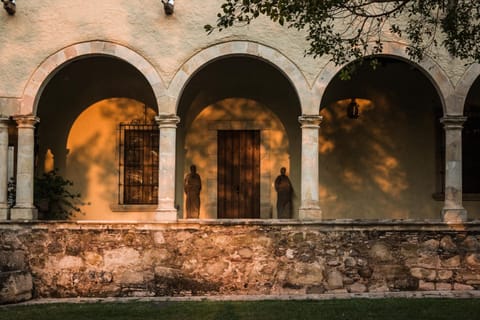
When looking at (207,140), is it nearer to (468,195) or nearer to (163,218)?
(163,218)

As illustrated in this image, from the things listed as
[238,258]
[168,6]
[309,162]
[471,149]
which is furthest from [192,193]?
[471,149]

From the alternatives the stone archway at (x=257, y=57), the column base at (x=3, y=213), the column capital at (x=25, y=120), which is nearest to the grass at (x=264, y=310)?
the column base at (x=3, y=213)

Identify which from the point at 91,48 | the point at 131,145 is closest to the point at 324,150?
the point at 131,145

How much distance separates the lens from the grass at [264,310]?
8680 mm

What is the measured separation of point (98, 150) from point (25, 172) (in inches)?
121

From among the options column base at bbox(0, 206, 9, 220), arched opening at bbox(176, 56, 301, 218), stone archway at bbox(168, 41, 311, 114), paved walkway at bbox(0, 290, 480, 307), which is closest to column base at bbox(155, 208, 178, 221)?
paved walkway at bbox(0, 290, 480, 307)

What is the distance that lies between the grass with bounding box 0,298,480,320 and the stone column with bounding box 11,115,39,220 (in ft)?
5.71

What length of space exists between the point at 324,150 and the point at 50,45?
5810mm

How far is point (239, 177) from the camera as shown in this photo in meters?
13.9

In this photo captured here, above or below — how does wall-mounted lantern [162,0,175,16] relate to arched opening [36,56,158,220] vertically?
above

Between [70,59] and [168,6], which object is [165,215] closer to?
[70,59]

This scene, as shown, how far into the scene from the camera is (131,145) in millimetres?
14047

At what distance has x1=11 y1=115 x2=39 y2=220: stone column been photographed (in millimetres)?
10883

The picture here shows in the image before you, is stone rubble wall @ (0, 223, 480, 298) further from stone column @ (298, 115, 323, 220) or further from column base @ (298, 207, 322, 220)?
stone column @ (298, 115, 323, 220)
